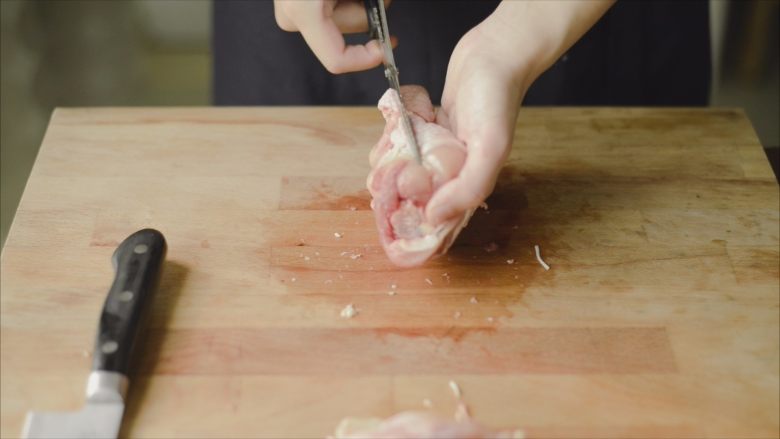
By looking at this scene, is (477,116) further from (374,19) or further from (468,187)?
(374,19)

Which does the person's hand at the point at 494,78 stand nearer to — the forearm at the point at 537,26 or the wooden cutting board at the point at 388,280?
the forearm at the point at 537,26

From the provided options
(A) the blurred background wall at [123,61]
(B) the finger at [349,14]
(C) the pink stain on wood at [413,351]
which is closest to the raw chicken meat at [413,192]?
(C) the pink stain on wood at [413,351]

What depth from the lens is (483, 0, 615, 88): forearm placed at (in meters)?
1.53

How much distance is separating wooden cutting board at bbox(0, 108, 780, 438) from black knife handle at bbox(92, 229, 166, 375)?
0.06m

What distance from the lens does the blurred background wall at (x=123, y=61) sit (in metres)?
2.91

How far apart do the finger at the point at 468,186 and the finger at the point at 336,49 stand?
32 centimetres

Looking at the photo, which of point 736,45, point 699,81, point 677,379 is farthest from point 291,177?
point 736,45

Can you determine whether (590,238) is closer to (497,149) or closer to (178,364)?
(497,149)

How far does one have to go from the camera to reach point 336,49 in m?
Result: 1.58

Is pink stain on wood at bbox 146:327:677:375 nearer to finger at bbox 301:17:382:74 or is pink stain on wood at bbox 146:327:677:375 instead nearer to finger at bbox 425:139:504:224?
finger at bbox 425:139:504:224

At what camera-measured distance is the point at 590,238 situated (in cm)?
157

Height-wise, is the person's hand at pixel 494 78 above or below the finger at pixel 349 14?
below

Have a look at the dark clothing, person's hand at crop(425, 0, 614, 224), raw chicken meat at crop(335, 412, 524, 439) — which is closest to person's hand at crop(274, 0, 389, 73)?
person's hand at crop(425, 0, 614, 224)

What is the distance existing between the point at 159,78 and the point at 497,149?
7.51ft
